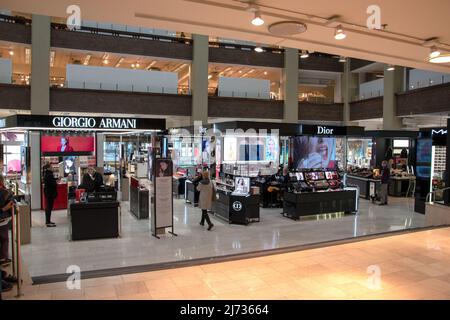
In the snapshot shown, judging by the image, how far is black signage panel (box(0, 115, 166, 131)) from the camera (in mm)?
8875

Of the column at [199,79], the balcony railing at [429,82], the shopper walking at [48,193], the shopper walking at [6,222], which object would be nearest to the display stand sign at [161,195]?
the shopper walking at [48,193]

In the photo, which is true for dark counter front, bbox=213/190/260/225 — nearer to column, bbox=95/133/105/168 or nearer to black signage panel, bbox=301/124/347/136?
Result: black signage panel, bbox=301/124/347/136

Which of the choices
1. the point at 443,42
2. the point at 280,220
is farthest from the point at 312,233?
the point at 443,42

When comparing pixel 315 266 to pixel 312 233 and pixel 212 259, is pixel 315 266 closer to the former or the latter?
pixel 212 259

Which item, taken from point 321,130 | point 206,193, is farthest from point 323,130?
point 206,193

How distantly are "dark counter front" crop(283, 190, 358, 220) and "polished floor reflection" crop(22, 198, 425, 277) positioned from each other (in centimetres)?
26

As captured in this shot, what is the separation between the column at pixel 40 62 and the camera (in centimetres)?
1336

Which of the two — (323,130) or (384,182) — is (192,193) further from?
(384,182)

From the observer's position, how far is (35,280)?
14.9 feet

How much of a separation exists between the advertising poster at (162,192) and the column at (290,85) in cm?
1067

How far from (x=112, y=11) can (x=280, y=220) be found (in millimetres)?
7618

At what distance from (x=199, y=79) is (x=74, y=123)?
8188mm

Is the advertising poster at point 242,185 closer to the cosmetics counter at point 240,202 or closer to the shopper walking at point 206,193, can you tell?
the cosmetics counter at point 240,202

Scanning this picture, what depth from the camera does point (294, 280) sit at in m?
4.69
